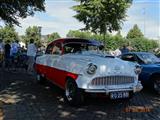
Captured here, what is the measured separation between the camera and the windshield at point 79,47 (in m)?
9.83

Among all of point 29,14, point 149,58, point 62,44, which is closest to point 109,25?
point 29,14

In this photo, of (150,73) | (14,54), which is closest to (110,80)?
(150,73)

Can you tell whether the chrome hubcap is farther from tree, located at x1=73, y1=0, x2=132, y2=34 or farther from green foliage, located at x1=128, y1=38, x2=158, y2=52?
green foliage, located at x1=128, y1=38, x2=158, y2=52

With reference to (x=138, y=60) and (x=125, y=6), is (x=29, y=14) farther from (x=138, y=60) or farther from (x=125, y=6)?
(x=138, y=60)

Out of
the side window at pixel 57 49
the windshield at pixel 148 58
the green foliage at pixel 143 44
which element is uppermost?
the green foliage at pixel 143 44

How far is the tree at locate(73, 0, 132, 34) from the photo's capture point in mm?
24734

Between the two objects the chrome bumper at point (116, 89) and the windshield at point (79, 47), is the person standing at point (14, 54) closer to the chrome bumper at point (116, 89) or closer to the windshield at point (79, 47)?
the windshield at point (79, 47)

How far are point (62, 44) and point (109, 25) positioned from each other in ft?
52.1

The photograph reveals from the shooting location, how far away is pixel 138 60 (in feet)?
37.6

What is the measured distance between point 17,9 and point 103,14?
7.02 metres

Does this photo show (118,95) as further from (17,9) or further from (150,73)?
(17,9)

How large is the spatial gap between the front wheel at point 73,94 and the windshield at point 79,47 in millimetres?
1449

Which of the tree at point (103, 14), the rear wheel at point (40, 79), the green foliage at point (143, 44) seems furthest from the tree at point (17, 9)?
the green foliage at point (143, 44)

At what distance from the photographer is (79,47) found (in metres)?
10.1
